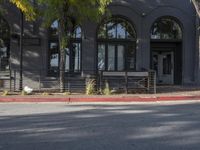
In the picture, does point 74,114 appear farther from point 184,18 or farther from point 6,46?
point 184,18

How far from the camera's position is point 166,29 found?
28359 millimetres

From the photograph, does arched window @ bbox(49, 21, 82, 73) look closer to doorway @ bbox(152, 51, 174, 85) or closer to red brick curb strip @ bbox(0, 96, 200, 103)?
doorway @ bbox(152, 51, 174, 85)

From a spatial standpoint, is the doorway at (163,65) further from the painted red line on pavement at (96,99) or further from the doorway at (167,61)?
the painted red line on pavement at (96,99)

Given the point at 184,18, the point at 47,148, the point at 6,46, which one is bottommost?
the point at 47,148

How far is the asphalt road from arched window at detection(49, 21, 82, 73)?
1181 cm

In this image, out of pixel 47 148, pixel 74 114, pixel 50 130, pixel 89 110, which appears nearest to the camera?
pixel 47 148

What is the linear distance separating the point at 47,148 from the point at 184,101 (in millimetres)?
12368

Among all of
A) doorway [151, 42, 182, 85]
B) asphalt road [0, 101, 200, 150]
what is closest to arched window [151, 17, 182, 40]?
doorway [151, 42, 182, 85]

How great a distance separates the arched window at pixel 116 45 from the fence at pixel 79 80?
165 cm

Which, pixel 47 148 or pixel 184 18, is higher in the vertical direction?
pixel 184 18

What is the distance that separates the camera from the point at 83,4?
23.4 metres

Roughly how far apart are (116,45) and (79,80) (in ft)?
11.8

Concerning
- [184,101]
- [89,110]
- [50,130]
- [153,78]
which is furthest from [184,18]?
[50,130]

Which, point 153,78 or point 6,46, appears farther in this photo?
point 6,46
